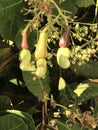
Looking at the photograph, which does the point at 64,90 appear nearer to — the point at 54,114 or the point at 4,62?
the point at 54,114

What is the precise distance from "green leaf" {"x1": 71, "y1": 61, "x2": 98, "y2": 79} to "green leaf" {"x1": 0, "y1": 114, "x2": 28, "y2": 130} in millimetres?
283

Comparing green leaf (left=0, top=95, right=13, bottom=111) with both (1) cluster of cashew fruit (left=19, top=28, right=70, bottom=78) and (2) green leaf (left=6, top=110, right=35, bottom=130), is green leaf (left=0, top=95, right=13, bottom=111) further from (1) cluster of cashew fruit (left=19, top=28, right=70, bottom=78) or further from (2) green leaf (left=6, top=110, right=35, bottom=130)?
(1) cluster of cashew fruit (left=19, top=28, right=70, bottom=78)

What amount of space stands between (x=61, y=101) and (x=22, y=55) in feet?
1.43

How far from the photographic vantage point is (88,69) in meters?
1.44

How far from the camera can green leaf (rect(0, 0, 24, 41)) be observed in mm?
1275

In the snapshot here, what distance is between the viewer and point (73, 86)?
147cm

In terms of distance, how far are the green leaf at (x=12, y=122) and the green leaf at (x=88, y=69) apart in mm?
283

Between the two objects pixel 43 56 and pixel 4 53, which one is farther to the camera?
pixel 4 53

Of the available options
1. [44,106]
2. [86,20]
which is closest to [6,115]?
[44,106]

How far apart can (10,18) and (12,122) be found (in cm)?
31

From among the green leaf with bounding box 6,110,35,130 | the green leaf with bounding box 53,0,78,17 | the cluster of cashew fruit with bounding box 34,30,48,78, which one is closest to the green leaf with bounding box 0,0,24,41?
the green leaf with bounding box 53,0,78,17

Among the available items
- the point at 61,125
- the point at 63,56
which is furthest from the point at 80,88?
the point at 63,56

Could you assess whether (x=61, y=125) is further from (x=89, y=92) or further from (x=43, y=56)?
(x=43, y=56)

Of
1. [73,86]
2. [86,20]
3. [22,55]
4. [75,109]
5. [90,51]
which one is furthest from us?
[86,20]
